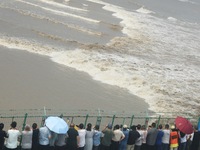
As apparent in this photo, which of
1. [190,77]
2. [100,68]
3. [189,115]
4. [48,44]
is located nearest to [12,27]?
[48,44]

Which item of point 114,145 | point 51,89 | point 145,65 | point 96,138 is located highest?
point 96,138

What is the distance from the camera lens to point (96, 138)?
39.5ft

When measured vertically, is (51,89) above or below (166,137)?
below

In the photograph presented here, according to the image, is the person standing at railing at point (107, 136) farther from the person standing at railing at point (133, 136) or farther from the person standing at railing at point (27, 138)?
the person standing at railing at point (27, 138)

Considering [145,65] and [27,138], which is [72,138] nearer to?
[27,138]

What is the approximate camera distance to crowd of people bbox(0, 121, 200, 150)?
1103 cm

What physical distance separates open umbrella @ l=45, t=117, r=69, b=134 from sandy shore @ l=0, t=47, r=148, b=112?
6.78 m

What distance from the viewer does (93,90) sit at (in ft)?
73.1

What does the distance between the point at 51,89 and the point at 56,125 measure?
32.4ft

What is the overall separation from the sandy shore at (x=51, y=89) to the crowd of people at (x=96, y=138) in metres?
6.67

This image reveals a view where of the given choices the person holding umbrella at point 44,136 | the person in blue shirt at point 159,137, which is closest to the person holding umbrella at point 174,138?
the person in blue shirt at point 159,137

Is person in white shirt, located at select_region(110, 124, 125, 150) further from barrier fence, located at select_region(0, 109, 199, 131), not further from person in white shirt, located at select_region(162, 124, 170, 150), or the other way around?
barrier fence, located at select_region(0, 109, 199, 131)

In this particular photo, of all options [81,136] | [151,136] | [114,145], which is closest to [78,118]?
[114,145]

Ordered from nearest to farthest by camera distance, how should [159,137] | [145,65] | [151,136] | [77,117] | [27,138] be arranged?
[27,138] → [151,136] → [159,137] → [77,117] → [145,65]
